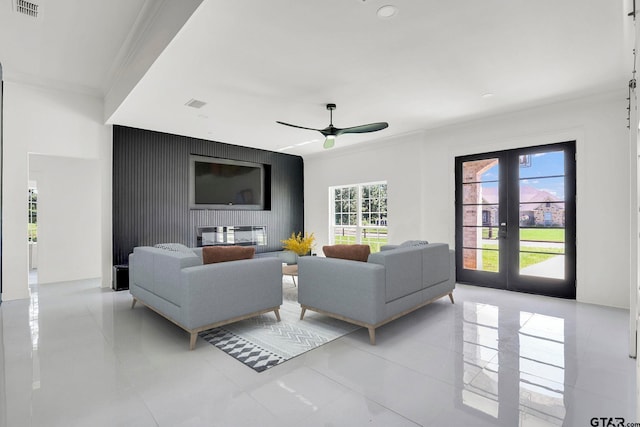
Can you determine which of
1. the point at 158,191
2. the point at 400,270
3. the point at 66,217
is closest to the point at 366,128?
the point at 400,270

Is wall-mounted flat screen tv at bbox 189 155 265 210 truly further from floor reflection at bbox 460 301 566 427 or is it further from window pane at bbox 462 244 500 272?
floor reflection at bbox 460 301 566 427

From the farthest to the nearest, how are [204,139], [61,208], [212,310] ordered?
[204,139] < [61,208] < [212,310]

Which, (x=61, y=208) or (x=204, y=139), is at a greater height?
(x=204, y=139)

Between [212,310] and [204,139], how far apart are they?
173 inches

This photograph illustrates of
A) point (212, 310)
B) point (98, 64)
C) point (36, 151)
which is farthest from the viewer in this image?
point (36, 151)

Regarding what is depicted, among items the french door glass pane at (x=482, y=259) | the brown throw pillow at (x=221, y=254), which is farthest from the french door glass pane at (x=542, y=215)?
the brown throw pillow at (x=221, y=254)

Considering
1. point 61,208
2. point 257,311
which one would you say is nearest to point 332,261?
point 257,311

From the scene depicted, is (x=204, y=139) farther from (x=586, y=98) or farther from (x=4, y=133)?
(x=586, y=98)

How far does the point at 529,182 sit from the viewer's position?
4816 millimetres

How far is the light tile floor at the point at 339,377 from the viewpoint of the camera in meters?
1.90

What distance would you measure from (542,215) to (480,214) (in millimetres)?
862

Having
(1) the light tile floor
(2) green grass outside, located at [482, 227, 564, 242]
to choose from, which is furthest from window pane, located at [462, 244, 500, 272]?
(1) the light tile floor

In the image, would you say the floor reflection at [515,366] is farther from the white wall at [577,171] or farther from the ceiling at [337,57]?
the ceiling at [337,57]

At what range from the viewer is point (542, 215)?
4.70m
